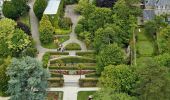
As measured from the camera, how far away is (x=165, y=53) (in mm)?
65250

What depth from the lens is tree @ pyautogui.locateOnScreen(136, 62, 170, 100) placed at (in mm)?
53750

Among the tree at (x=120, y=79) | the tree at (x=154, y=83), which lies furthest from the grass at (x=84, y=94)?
the tree at (x=154, y=83)

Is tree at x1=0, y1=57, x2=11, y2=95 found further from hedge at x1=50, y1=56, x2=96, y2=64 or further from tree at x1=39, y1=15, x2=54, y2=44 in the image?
tree at x1=39, y1=15, x2=54, y2=44

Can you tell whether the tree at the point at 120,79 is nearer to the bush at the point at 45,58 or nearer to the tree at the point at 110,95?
the tree at the point at 110,95

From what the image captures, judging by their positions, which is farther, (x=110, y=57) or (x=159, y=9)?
(x=159, y=9)

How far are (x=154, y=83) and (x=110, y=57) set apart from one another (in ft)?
39.0

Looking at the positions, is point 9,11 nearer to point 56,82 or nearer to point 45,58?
point 45,58

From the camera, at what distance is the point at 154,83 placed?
53969mm

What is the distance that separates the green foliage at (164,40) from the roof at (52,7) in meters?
19.8


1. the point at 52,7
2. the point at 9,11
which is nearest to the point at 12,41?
the point at 9,11

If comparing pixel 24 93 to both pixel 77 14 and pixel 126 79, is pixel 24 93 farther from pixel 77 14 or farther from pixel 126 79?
pixel 77 14

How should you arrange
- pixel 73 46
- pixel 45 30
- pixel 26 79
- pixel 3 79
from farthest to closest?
1. pixel 45 30
2. pixel 73 46
3. pixel 3 79
4. pixel 26 79

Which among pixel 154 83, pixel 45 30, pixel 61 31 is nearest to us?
pixel 154 83

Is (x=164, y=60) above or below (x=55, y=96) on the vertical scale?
above
